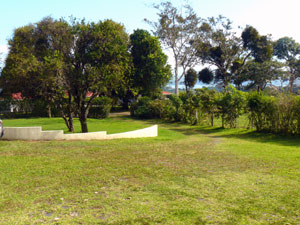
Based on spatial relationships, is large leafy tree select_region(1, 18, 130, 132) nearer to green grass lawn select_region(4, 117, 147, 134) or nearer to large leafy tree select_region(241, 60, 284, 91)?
green grass lawn select_region(4, 117, 147, 134)

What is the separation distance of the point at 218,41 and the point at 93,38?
112 feet

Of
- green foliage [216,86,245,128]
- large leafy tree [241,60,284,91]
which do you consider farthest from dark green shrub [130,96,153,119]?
large leafy tree [241,60,284,91]

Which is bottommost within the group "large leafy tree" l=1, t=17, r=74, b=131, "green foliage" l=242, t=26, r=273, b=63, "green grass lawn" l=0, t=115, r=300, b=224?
"green grass lawn" l=0, t=115, r=300, b=224

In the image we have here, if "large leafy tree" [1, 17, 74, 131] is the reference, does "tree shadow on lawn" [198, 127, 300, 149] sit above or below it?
below

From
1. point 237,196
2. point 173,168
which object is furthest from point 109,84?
point 237,196

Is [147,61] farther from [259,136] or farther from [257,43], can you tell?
[257,43]

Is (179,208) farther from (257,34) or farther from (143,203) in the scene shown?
(257,34)

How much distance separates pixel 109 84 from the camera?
12344 millimetres

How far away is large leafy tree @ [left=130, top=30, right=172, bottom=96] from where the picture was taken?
27.5 metres

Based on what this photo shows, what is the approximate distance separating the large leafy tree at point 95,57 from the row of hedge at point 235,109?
6.93 m

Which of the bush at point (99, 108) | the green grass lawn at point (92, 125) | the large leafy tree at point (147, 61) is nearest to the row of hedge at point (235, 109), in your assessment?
the green grass lawn at point (92, 125)

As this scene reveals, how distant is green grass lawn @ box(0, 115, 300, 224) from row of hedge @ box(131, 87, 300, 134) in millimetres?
5220

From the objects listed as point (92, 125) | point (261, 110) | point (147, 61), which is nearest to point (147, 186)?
point (261, 110)

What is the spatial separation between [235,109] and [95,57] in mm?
8343
